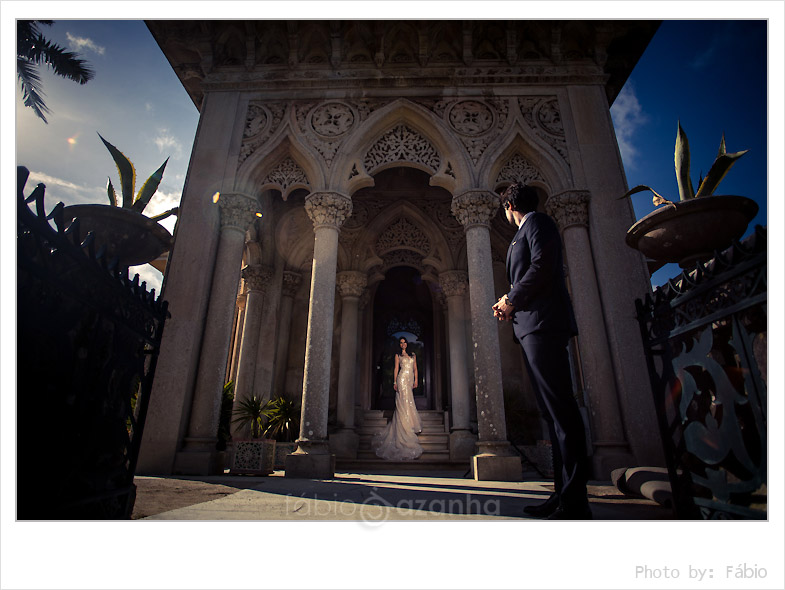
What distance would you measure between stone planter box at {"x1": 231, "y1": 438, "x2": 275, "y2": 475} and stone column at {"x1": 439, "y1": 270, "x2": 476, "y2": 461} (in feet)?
13.0

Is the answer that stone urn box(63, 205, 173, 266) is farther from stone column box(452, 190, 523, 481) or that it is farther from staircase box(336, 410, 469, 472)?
staircase box(336, 410, 469, 472)

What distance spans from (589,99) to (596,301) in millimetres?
3682

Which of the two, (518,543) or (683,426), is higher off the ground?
(683,426)

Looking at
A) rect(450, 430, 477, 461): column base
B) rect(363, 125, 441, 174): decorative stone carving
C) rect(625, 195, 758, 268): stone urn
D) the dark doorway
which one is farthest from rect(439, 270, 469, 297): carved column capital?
rect(625, 195, 758, 268): stone urn

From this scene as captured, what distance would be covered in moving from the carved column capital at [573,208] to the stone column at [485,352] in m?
1.04

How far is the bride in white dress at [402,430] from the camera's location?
859 centimetres

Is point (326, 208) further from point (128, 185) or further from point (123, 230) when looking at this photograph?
point (123, 230)

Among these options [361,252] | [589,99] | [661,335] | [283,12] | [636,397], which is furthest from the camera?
[361,252]

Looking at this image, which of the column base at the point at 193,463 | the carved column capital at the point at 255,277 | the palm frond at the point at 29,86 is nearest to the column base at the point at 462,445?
the column base at the point at 193,463

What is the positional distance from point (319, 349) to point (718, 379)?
4.74 metres

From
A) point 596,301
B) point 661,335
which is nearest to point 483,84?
point 596,301

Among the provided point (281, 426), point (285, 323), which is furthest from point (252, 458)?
point (285, 323)

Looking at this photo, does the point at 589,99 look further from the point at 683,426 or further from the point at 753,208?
the point at 683,426

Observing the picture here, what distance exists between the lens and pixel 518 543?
1.50 m
